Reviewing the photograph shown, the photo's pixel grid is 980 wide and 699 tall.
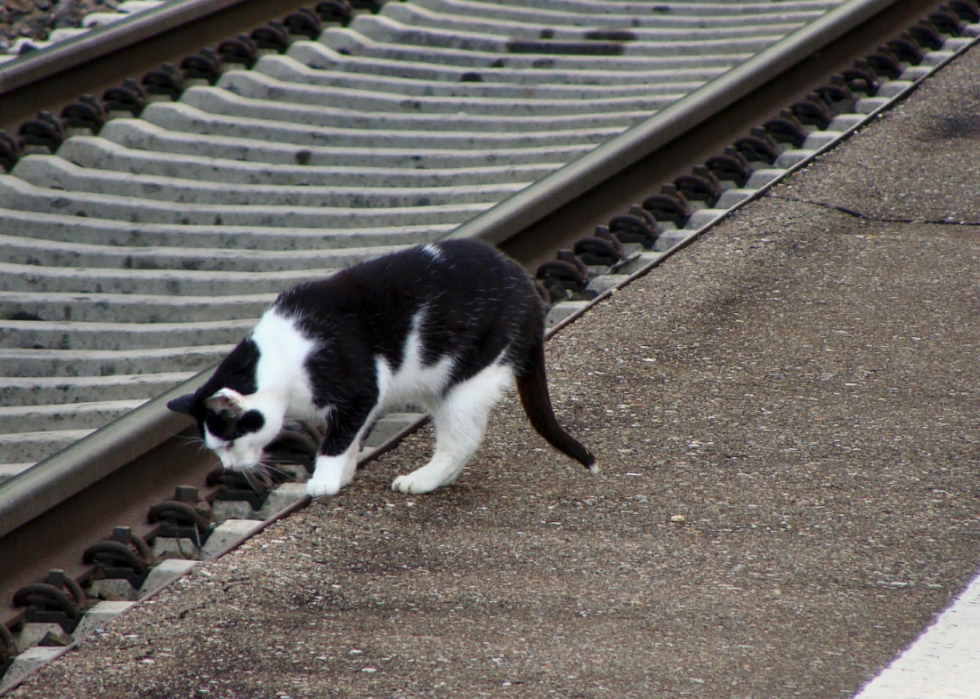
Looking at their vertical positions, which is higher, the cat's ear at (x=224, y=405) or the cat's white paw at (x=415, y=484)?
the cat's ear at (x=224, y=405)

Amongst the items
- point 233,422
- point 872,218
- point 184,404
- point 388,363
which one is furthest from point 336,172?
point 233,422

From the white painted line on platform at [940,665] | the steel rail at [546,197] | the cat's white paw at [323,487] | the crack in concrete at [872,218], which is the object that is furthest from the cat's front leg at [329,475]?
the crack in concrete at [872,218]

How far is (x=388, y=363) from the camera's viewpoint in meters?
3.88

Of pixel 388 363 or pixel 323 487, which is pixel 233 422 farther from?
pixel 388 363

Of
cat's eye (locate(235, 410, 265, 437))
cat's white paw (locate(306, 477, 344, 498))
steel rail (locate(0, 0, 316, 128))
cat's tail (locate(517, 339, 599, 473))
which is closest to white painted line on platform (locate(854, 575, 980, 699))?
cat's tail (locate(517, 339, 599, 473))

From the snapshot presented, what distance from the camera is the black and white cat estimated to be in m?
3.75

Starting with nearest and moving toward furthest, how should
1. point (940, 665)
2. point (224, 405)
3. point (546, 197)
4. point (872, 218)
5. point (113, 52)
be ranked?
1. point (940, 665)
2. point (224, 405)
3. point (546, 197)
4. point (872, 218)
5. point (113, 52)

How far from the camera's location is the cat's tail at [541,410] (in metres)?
3.81

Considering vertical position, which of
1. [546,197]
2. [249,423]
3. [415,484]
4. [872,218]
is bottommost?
[415,484]

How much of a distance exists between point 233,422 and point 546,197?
2.19 meters

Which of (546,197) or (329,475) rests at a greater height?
(546,197)

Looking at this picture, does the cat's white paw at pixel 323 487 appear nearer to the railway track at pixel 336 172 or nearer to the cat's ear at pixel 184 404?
the railway track at pixel 336 172

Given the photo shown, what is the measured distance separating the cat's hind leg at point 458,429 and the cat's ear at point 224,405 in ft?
1.78

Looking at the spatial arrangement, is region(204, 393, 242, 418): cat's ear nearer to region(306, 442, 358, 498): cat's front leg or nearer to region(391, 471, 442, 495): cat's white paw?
region(306, 442, 358, 498): cat's front leg
